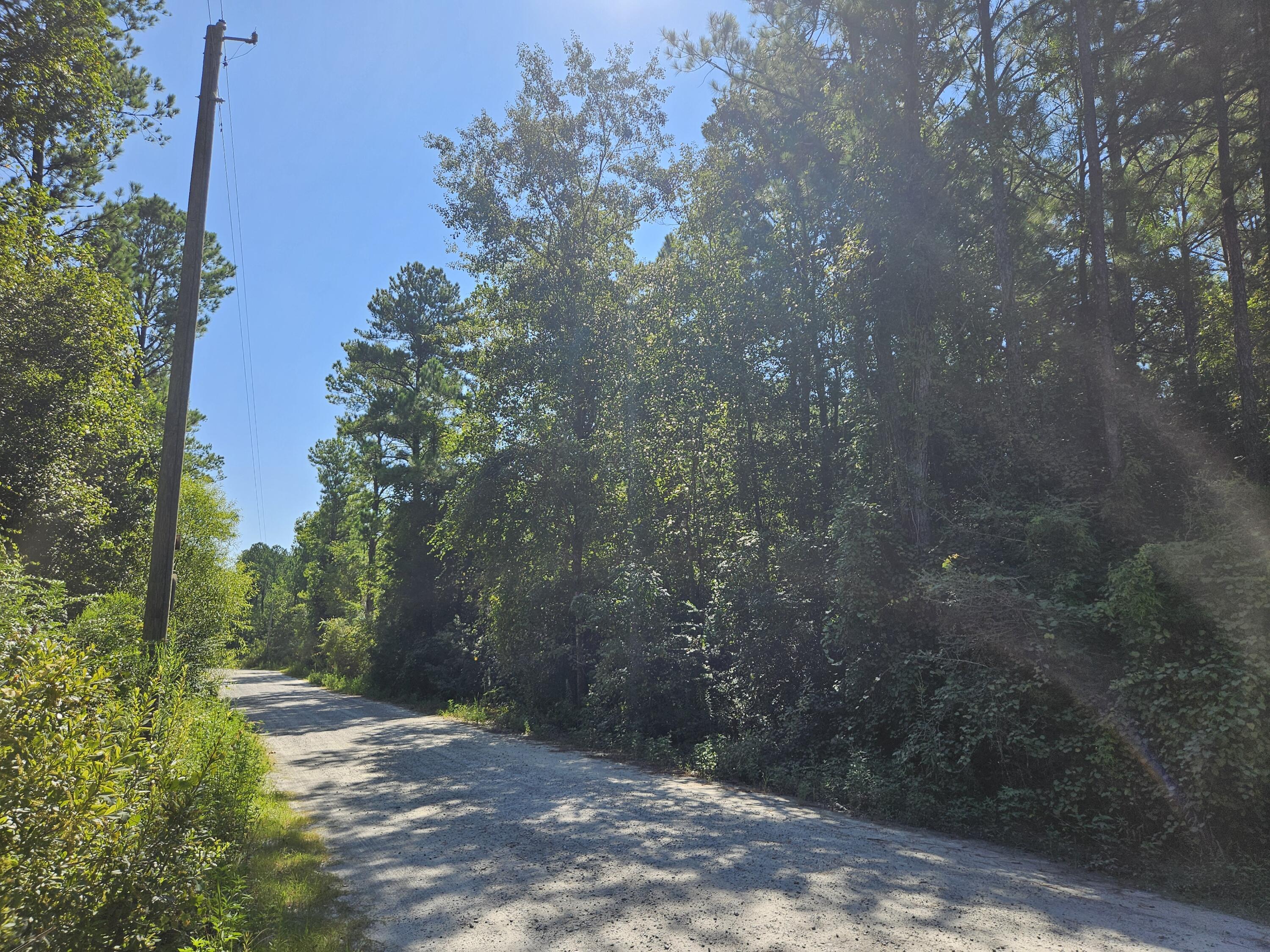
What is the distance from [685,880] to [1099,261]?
10.9 metres

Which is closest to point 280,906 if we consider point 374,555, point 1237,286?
point 1237,286

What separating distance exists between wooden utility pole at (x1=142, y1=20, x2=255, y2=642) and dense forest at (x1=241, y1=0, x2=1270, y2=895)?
8.04 m

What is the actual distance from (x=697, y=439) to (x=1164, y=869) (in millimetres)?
12997

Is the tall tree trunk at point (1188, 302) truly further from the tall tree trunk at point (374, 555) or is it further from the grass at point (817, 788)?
the tall tree trunk at point (374, 555)

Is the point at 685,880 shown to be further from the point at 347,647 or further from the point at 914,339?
the point at 347,647

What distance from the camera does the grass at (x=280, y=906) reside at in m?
4.31

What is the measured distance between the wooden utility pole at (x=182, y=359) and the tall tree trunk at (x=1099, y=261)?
39.5 ft

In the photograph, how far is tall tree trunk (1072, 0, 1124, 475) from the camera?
34.3 feet

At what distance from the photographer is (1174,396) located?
12.0 metres

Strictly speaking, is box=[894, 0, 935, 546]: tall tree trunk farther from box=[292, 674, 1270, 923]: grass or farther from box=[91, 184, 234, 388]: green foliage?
box=[91, 184, 234, 388]: green foliage

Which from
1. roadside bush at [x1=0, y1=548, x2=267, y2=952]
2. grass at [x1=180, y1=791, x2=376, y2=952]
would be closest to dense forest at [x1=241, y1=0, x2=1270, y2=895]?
grass at [x1=180, y1=791, x2=376, y2=952]

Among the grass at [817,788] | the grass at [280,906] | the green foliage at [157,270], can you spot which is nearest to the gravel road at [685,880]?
the grass at [280,906]

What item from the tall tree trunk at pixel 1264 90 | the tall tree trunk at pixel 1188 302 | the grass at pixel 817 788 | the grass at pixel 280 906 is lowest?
the grass at pixel 817 788

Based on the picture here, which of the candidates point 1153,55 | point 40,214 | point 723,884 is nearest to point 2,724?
point 723,884
